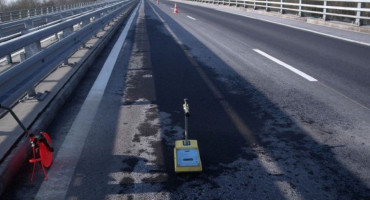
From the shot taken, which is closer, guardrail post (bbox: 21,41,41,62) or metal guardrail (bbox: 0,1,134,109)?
metal guardrail (bbox: 0,1,134,109)

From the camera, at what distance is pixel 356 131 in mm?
4613

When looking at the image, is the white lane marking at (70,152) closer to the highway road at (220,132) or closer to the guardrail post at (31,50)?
the highway road at (220,132)

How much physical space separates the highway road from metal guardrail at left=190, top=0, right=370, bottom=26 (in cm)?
818

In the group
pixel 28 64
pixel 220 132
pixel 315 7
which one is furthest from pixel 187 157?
pixel 315 7

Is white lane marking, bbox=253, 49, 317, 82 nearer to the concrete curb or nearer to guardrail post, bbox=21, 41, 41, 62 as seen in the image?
the concrete curb

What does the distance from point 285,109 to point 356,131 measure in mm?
1150

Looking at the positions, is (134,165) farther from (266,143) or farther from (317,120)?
(317,120)

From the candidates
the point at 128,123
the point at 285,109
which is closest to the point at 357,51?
the point at 285,109

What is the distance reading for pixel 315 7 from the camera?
70.4 feet

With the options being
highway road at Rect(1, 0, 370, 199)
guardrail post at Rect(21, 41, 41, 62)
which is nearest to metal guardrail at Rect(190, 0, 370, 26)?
highway road at Rect(1, 0, 370, 199)

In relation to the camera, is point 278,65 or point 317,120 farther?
point 278,65

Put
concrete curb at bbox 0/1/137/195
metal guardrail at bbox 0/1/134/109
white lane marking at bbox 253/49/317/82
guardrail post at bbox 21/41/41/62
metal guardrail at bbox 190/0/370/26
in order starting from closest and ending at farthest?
concrete curb at bbox 0/1/137/195
metal guardrail at bbox 0/1/134/109
guardrail post at bbox 21/41/41/62
white lane marking at bbox 253/49/317/82
metal guardrail at bbox 190/0/370/26

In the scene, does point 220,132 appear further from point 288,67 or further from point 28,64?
point 288,67

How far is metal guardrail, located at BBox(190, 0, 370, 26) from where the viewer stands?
1631 centimetres
